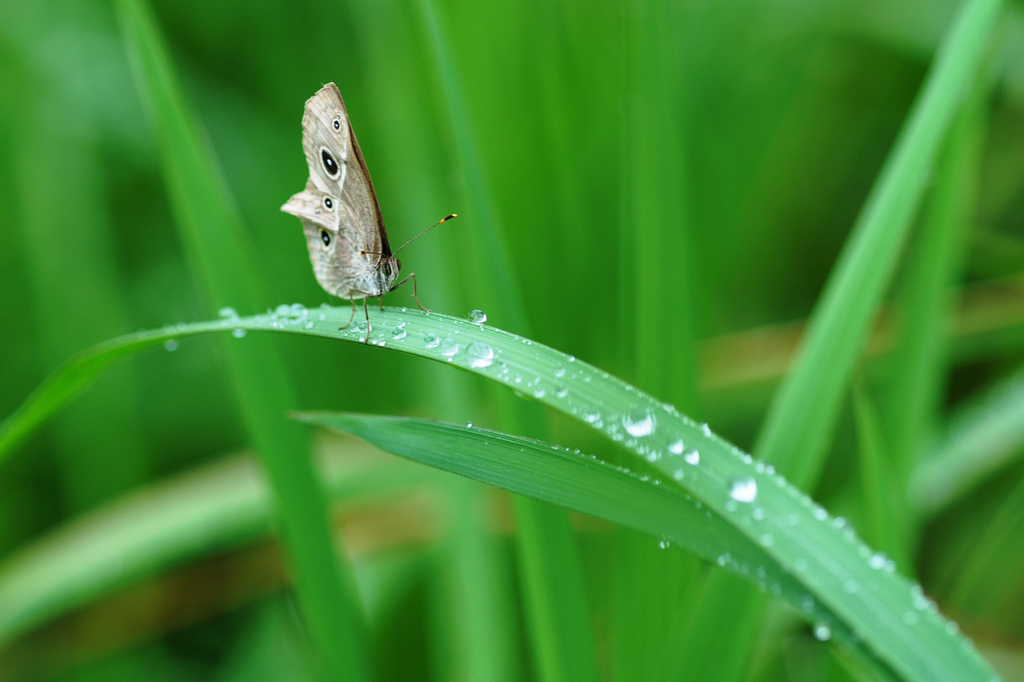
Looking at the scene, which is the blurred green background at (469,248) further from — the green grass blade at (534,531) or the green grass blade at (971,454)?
the green grass blade at (534,531)

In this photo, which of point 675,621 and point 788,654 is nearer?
point 675,621

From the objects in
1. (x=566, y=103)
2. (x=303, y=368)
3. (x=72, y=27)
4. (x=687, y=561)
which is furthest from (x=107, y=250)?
(x=687, y=561)

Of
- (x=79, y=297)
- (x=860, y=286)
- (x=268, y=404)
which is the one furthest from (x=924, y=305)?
(x=79, y=297)

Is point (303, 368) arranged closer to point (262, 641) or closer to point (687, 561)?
point (262, 641)

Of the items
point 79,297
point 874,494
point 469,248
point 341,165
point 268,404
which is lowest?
point 874,494

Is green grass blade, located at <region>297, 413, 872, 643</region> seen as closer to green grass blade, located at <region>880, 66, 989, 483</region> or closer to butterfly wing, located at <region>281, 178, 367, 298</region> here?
butterfly wing, located at <region>281, 178, 367, 298</region>

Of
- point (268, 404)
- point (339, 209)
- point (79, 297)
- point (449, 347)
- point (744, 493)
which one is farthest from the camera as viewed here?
point (79, 297)

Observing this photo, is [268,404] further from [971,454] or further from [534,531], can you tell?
[971,454]
